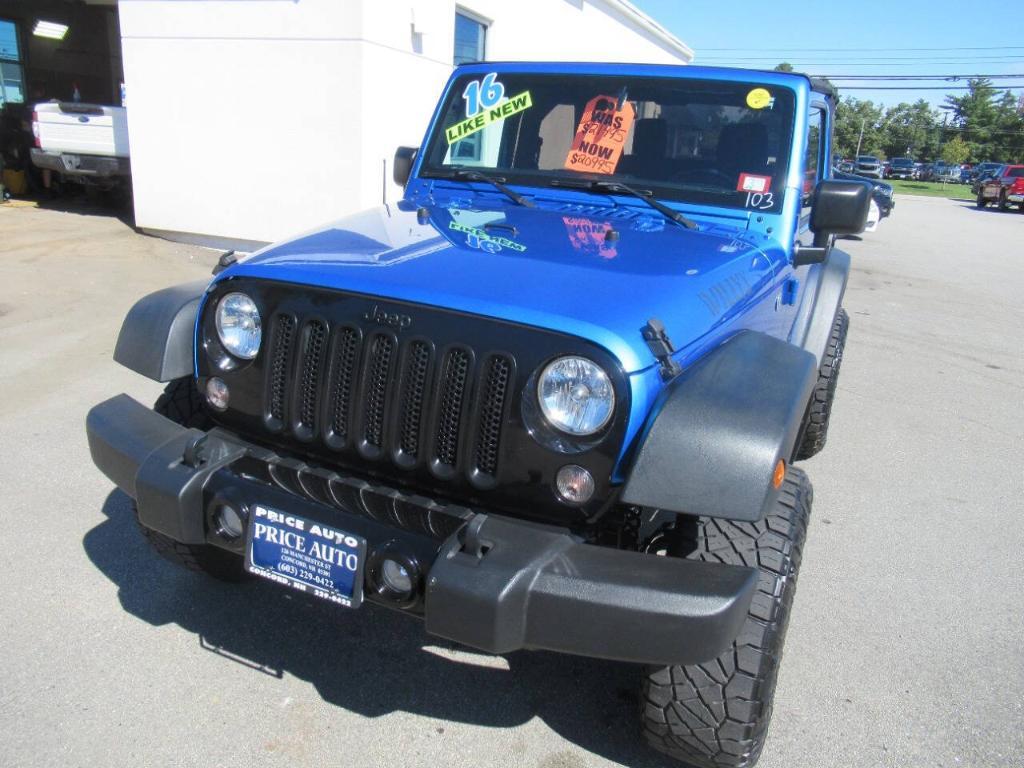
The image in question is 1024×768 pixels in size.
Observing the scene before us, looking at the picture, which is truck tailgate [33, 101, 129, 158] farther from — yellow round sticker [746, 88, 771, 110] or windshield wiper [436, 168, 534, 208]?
yellow round sticker [746, 88, 771, 110]

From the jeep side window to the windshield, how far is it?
227 mm

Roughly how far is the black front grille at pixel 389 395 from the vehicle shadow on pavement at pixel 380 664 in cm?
84

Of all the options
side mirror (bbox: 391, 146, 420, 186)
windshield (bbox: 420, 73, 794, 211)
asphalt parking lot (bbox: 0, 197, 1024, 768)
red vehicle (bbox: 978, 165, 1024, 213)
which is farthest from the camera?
red vehicle (bbox: 978, 165, 1024, 213)

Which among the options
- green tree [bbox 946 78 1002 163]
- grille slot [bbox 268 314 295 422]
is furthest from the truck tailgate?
green tree [bbox 946 78 1002 163]

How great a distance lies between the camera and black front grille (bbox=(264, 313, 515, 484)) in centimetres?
195

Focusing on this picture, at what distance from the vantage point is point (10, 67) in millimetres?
13797

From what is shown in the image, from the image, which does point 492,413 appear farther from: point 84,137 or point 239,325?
point 84,137

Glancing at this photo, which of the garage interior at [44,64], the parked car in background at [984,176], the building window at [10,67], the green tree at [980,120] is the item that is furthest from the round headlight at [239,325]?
the green tree at [980,120]

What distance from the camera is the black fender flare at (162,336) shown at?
244 centimetres

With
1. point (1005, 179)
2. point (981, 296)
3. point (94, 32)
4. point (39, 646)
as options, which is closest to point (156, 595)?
point (39, 646)

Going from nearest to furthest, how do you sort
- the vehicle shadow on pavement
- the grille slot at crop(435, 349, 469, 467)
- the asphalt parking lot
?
the grille slot at crop(435, 349, 469, 467) < the asphalt parking lot < the vehicle shadow on pavement

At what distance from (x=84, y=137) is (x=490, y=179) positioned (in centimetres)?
921

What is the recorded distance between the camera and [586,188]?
3.03m

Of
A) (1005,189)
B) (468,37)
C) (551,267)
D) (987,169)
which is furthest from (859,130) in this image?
(551,267)
